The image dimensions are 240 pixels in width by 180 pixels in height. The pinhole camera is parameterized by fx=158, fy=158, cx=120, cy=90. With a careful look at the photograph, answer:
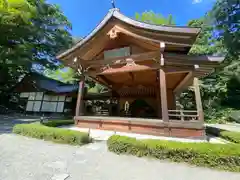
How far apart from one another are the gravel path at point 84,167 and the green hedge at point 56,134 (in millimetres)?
458

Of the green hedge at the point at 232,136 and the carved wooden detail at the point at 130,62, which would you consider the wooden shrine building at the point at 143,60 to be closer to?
the carved wooden detail at the point at 130,62

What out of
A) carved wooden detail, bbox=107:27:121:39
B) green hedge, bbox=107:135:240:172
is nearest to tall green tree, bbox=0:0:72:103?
carved wooden detail, bbox=107:27:121:39

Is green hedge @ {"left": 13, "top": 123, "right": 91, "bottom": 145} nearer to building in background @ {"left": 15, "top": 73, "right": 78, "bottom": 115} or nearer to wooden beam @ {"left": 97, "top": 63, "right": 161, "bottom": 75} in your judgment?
wooden beam @ {"left": 97, "top": 63, "right": 161, "bottom": 75}

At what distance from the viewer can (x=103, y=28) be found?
8.76 meters

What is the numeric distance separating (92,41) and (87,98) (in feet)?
33.3

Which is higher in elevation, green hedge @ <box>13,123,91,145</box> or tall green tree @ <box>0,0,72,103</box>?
tall green tree @ <box>0,0,72,103</box>

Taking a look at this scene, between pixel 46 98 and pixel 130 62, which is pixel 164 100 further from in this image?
pixel 46 98

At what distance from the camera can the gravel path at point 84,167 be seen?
3.60m

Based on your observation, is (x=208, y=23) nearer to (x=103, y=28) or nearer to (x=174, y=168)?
(x=103, y=28)

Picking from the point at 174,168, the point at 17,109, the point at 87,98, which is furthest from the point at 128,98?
the point at 17,109

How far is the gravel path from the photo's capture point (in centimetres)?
360

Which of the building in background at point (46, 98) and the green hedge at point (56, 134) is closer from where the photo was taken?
the green hedge at point (56, 134)

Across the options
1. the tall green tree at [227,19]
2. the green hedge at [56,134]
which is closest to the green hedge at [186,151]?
the green hedge at [56,134]

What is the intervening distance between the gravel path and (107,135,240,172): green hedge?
0.71ft
